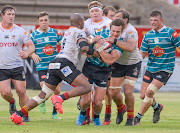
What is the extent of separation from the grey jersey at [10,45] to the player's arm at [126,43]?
220cm

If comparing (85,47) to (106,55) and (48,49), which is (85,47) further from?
(48,49)

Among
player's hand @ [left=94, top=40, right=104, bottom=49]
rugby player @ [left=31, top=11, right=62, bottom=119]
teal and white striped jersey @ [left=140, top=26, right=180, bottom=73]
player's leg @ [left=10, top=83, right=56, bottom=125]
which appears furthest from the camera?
rugby player @ [left=31, top=11, right=62, bottom=119]

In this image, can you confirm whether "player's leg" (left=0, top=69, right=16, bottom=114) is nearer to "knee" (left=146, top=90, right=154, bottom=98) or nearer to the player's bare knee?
the player's bare knee

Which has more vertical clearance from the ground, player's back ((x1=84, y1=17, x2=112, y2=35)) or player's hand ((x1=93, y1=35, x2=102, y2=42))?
player's back ((x1=84, y1=17, x2=112, y2=35))

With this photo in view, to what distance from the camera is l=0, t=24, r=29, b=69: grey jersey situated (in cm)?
985

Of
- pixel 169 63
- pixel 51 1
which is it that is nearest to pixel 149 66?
pixel 169 63

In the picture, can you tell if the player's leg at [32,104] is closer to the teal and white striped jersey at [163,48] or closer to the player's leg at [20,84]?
the player's leg at [20,84]

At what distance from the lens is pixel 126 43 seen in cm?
888

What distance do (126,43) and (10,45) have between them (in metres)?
2.62

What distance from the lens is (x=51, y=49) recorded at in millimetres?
11609

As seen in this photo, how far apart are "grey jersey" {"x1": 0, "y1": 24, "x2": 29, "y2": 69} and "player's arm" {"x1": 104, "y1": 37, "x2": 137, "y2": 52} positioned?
7.23ft

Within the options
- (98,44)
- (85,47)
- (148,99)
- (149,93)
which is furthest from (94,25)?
(148,99)

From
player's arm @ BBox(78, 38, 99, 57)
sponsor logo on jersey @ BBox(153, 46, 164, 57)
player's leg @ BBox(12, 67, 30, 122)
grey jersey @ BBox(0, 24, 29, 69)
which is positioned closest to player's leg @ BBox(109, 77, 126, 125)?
sponsor logo on jersey @ BBox(153, 46, 164, 57)

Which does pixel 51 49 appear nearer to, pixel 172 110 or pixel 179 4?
pixel 172 110
